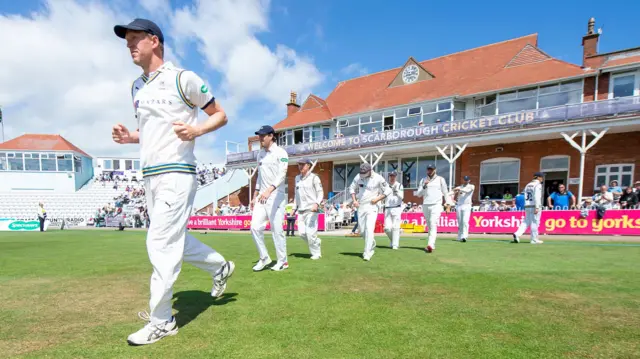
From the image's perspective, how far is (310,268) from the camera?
191 inches

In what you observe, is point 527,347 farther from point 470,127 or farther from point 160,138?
point 470,127

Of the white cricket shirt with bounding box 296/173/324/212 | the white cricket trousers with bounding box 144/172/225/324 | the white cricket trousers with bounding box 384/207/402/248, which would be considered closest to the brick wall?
the white cricket trousers with bounding box 384/207/402/248

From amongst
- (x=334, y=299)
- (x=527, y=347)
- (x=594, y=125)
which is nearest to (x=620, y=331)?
(x=527, y=347)

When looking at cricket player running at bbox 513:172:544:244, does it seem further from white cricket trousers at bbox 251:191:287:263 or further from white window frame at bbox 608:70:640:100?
white window frame at bbox 608:70:640:100

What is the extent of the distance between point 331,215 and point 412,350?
50.6 feet

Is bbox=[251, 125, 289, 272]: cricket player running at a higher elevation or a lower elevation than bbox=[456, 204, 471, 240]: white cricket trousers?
higher

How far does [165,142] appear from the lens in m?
2.54

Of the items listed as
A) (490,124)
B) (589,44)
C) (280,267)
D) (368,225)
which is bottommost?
(280,267)

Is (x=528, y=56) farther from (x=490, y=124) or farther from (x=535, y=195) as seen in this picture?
(x=535, y=195)

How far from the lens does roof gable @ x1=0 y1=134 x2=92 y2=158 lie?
1324 inches

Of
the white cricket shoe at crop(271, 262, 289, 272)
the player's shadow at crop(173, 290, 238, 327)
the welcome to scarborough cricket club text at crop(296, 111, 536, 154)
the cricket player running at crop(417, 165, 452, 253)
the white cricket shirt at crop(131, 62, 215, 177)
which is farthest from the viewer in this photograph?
the welcome to scarborough cricket club text at crop(296, 111, 536, 154)

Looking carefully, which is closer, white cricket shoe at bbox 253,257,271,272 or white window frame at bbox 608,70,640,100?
white cricket shoe at bbox 253,257,271,272

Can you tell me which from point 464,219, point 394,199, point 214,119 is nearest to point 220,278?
point 214,119

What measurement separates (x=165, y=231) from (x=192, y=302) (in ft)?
3.77
